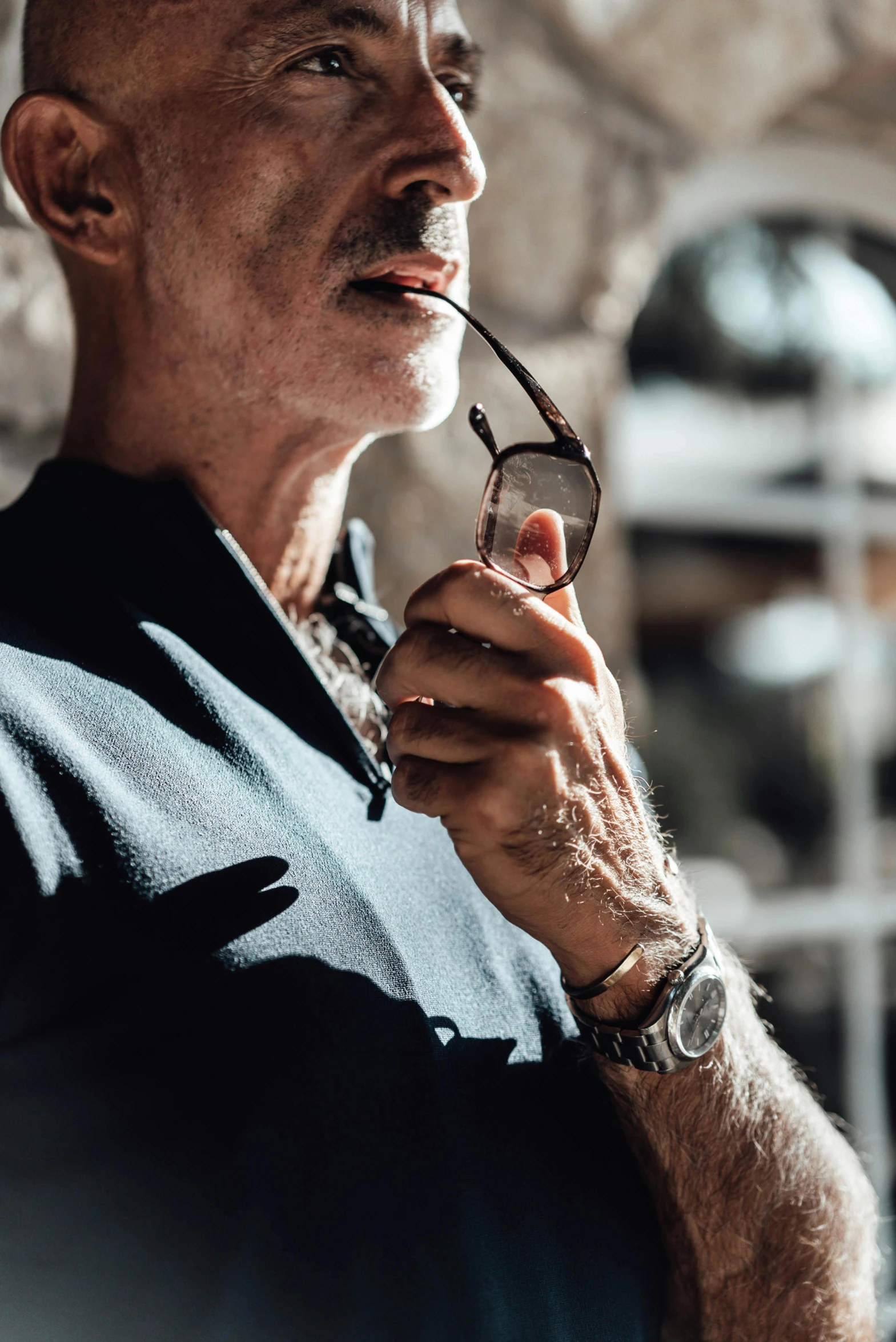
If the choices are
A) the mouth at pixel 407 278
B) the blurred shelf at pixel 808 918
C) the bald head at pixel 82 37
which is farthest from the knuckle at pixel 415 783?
the blurred shelf at pixel 808 918

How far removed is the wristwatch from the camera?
0.91m

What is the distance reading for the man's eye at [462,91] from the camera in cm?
120

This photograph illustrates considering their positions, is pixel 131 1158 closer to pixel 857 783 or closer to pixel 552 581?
pixel 552 581

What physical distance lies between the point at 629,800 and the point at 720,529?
5.11ft

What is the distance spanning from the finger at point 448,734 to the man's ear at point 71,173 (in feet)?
2.04

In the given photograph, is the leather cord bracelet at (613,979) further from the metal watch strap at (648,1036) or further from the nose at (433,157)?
the nose at (433,157)

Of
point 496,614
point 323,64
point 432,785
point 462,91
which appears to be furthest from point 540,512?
point 462,91

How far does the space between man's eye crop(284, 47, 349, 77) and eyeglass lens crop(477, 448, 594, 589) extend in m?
0.49

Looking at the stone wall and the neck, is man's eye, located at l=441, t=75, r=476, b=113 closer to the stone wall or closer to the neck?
the stone wall

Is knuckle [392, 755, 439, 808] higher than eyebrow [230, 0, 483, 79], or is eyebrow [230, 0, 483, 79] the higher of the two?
eyebrow [230, 0, 483, 79]

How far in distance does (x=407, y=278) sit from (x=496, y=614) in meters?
0.44

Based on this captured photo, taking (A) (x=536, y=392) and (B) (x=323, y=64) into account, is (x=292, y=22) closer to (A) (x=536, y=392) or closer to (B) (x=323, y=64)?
(B) (x=323, y=64)

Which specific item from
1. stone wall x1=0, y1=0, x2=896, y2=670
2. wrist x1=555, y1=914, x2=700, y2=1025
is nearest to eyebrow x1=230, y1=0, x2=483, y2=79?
stone wall x1=0, y1=0, x2=896, y2=670

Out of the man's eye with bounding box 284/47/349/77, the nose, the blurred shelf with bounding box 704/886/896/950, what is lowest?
the blurred shelf with bounding box 704/886/896/950
